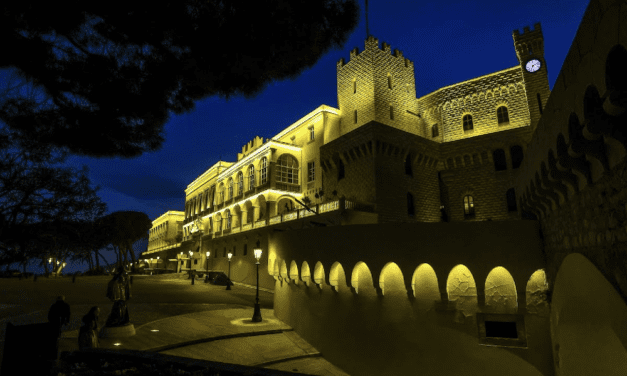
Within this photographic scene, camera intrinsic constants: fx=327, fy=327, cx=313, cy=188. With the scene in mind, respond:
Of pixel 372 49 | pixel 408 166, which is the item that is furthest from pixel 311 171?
pixel 372 49

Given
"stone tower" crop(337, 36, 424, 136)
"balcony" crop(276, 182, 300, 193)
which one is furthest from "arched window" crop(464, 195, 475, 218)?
"balcony" crop(276, 182, 300, 193)

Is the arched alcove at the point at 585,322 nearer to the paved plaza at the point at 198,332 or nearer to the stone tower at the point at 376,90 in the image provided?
the paved plaza at the point at 198,332

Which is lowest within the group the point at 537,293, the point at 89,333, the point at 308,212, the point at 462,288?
the point at 89,333

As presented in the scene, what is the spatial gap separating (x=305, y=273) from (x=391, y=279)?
148 inches

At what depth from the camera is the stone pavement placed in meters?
10.4

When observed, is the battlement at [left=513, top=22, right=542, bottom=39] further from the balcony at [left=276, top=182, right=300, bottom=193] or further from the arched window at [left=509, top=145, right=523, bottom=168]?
the balcony at [left=276, top=182, right=300, bottom=193]

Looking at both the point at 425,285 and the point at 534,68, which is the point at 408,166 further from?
the point at 425,285

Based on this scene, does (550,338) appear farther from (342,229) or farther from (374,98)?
(374,98)

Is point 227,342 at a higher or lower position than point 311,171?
lower

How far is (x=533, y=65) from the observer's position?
23.3m

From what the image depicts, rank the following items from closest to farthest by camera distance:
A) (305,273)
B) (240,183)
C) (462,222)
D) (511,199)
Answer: (462,222), (305,273), (511,199), (240,183)

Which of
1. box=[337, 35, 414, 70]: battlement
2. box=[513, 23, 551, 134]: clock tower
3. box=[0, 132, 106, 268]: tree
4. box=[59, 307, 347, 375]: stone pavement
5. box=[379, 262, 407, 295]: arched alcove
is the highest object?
box=[337, 35, 414, 70]: battlement

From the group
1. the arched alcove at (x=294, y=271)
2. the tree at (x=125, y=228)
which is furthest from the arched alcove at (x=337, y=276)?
the tree at (x=125, y=228)

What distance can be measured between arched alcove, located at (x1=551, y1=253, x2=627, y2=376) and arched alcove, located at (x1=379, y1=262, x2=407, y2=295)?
4244 mm
